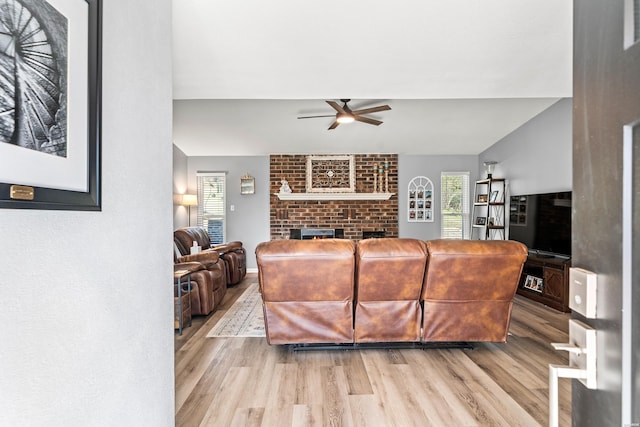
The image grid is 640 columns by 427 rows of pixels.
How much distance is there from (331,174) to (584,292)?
6.28 metres

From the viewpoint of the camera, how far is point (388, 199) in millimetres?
6914

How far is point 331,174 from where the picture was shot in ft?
22.5

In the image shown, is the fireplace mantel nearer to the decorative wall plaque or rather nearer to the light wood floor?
the decorative wall plaque

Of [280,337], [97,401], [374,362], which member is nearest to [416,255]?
[374,362]

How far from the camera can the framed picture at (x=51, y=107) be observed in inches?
25.5

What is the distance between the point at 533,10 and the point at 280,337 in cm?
290

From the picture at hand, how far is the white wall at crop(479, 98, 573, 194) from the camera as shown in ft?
15.0

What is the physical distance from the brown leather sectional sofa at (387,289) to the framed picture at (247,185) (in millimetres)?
4484

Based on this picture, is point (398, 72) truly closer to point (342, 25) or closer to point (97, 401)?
point (342, 25)

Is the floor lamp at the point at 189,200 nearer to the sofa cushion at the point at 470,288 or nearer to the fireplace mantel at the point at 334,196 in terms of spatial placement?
Result: the fireplace mantel at the point at 334,196

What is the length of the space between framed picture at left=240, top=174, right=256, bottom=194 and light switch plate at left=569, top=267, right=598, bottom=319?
650 centimetres

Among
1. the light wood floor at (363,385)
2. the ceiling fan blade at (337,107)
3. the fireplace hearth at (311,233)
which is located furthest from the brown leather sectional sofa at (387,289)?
the fireplace hearth at (311,233)

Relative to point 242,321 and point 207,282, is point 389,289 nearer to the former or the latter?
point 242,321

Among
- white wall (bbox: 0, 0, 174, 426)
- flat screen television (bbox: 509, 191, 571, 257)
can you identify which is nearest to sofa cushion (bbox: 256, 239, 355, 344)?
white wall (bbox: 0, 0, 174, 426)
